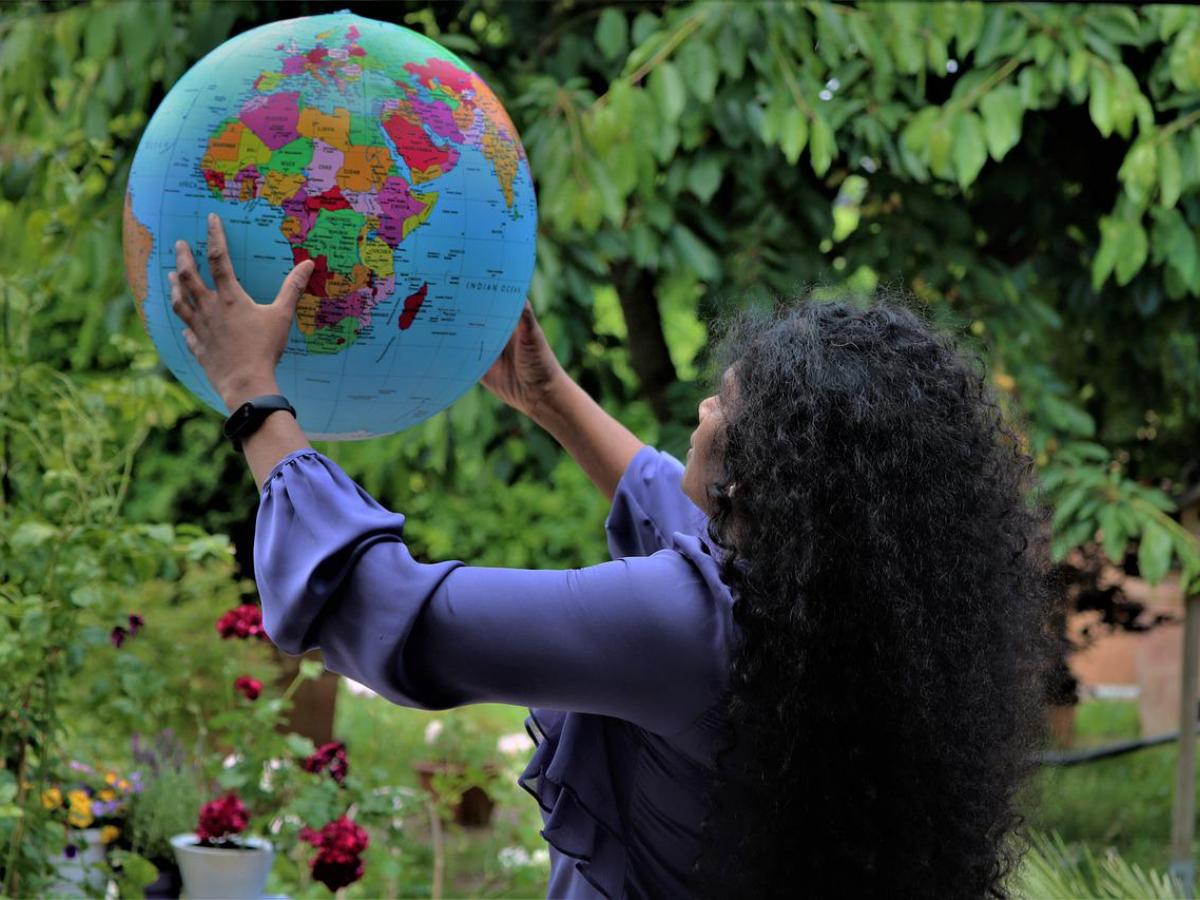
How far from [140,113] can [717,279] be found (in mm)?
1564

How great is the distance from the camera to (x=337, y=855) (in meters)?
3.06

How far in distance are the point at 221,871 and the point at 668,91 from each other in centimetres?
200

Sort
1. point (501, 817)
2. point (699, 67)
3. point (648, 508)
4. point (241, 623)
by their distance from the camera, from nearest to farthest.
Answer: point (648, 508) < point (241, 623) < point (699, 67) < point (501, 817)

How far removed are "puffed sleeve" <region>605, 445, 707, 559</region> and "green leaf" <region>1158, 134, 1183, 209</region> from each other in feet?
6.36

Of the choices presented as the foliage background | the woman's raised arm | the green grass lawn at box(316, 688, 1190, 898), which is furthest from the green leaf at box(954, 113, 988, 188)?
the green grass lawn at box(316, 688, 1190, 898)

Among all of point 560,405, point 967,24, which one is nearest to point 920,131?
point 967,24

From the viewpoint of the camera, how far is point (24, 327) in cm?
288

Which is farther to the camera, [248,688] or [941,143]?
[941,143]

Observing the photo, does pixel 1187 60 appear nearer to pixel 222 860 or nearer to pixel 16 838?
pixel 222 860

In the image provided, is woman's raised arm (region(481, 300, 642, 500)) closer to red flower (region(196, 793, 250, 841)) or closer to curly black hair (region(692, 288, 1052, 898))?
curly black hair (region(692, 288, 1052, 898))

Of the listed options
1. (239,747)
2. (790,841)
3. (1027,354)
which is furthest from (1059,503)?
(790,841)

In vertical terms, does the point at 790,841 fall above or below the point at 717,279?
above

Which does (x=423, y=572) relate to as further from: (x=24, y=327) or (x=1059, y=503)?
(x=1059, y=503)

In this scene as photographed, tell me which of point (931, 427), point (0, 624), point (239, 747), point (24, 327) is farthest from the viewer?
point (239, 747)
